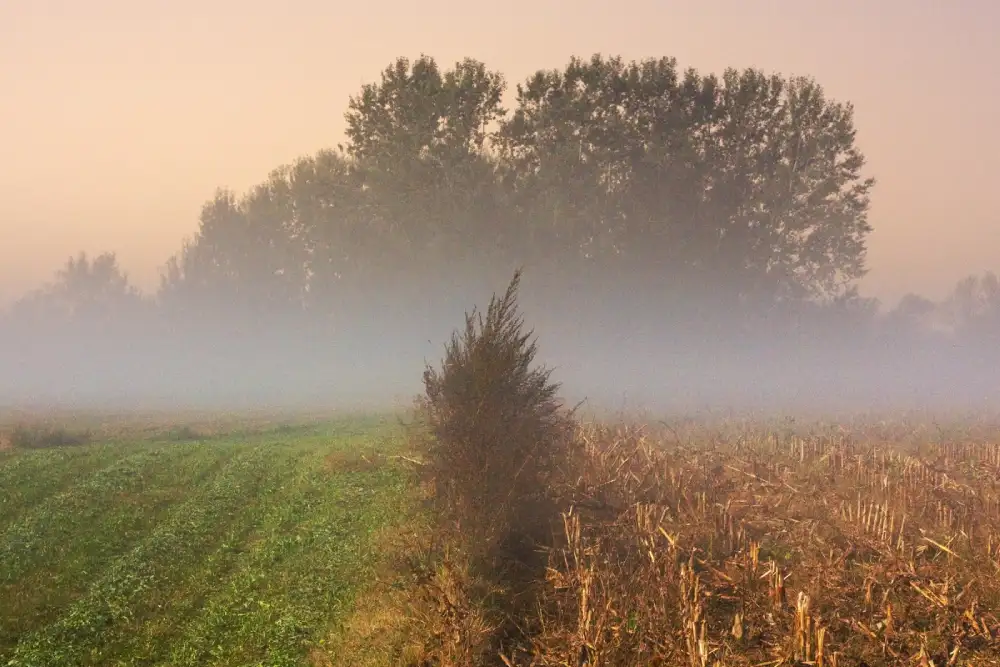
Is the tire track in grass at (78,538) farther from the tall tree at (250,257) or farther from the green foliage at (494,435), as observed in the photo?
the tall tree at (250,257)

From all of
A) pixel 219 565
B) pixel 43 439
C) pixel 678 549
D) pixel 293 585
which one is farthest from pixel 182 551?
pixel 43 439

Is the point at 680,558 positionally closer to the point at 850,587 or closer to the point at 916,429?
the point at 850,587

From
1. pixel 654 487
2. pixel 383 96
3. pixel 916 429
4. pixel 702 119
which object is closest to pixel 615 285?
pixel 702 119

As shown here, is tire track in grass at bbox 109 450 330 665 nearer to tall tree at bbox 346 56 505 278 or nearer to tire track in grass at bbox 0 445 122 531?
tire track in grass at bbox 0 445 122 531

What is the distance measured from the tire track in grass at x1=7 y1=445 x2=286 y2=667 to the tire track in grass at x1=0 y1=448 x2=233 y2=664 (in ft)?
1.16

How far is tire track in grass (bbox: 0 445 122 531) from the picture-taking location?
16.2 meters

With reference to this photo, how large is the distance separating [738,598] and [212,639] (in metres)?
7.36

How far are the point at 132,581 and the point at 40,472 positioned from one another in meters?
8.49

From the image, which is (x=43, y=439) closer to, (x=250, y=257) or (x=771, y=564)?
(x=771, y=564)

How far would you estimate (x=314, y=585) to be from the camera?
12.3 metres

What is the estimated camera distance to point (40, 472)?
61.9 feet

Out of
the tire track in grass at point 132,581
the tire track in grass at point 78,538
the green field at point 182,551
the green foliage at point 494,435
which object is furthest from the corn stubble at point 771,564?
the tire track in grass at point 78,538

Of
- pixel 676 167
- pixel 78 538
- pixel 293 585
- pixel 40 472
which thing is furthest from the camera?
pixel 676 167

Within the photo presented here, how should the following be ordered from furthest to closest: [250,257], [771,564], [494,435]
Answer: [250,257], [494,435], [771,564]
